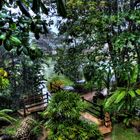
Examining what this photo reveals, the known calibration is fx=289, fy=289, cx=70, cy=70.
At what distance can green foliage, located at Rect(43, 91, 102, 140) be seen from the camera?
248 inches

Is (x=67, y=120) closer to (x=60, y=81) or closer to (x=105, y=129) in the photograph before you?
(x=105, y=129)

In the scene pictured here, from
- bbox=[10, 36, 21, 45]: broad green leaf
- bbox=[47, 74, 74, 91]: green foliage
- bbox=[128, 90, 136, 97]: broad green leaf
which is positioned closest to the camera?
bbox=[10, 36, 21, 45]: broad green leaf

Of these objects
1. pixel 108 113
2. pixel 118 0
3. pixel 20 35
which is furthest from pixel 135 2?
pixel 20 35

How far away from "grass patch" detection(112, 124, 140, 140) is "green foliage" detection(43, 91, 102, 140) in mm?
1257

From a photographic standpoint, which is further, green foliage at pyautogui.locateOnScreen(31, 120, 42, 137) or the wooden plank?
the wooden plank

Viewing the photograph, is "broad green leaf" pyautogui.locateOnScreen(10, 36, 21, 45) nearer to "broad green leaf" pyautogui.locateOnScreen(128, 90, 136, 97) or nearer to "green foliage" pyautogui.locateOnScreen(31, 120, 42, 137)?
"broad green leaf" pyautogui.locateOnScreen(128, 90, 136, 97)

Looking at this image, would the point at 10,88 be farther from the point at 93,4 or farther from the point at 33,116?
the point at 93,4

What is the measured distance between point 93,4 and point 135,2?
3.66ft

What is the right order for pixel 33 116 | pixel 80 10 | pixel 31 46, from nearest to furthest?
pixel 31 46, pixel 80 10, pixel 33 116

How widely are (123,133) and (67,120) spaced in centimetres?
214

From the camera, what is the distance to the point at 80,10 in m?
8.22

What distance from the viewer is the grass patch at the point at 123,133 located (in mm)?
7609

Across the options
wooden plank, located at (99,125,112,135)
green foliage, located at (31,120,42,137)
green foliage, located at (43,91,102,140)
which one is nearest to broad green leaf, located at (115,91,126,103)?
green foliage, located at (43,91,102,140)

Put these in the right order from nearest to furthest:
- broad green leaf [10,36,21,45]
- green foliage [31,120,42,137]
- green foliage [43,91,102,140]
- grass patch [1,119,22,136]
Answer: broad green leaf [10,36,21,45], green foliage [43,91,102,140], green foliage [31,120,42,137], grass patch [1,119,22,136]
